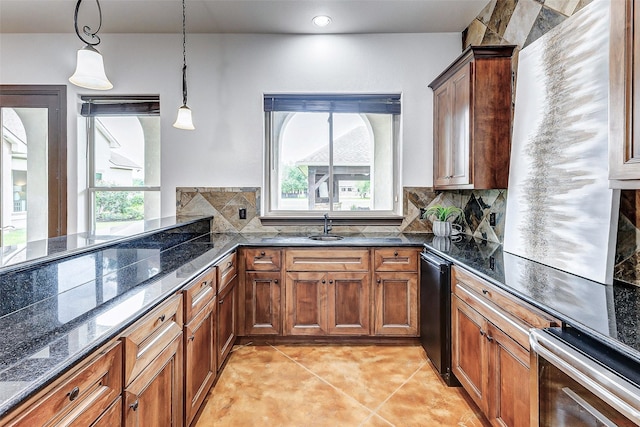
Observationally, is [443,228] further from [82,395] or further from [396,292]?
[82,395]

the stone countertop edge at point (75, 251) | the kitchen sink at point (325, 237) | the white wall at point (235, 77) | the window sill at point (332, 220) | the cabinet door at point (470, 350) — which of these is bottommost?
the cabinet door at point (470, 350)

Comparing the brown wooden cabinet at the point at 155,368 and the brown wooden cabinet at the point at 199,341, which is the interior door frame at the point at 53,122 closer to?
the brown wooden cabinet at the point at 199,341

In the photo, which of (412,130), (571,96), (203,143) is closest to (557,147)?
(571,96)

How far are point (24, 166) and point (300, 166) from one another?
2772 mm

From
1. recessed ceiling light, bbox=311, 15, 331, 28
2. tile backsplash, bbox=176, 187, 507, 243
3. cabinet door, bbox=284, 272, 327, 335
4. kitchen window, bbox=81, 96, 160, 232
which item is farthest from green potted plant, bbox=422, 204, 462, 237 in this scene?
kitchen window, bbox=81, 96, 160, 232

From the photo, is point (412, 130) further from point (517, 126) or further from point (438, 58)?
point (517, 126)

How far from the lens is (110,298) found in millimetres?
1291

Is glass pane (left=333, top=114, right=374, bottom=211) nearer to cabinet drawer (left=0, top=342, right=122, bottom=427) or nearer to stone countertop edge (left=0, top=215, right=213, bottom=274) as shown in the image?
stone countertop edge (left=0, top=215, right=213, bottom=274)

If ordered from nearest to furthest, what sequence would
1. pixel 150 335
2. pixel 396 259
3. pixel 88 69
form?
pixel 150 335, pixel 88 69, pixel 396 259

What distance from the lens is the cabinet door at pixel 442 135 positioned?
9.46 ft

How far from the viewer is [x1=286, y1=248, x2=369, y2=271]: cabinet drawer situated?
2766 mm

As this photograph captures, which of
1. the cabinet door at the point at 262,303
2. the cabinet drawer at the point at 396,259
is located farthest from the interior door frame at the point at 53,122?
the cabinet drawer at the point at 396,259

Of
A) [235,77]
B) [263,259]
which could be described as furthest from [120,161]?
[263,259]

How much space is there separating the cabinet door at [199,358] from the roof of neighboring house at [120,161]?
219 cm
